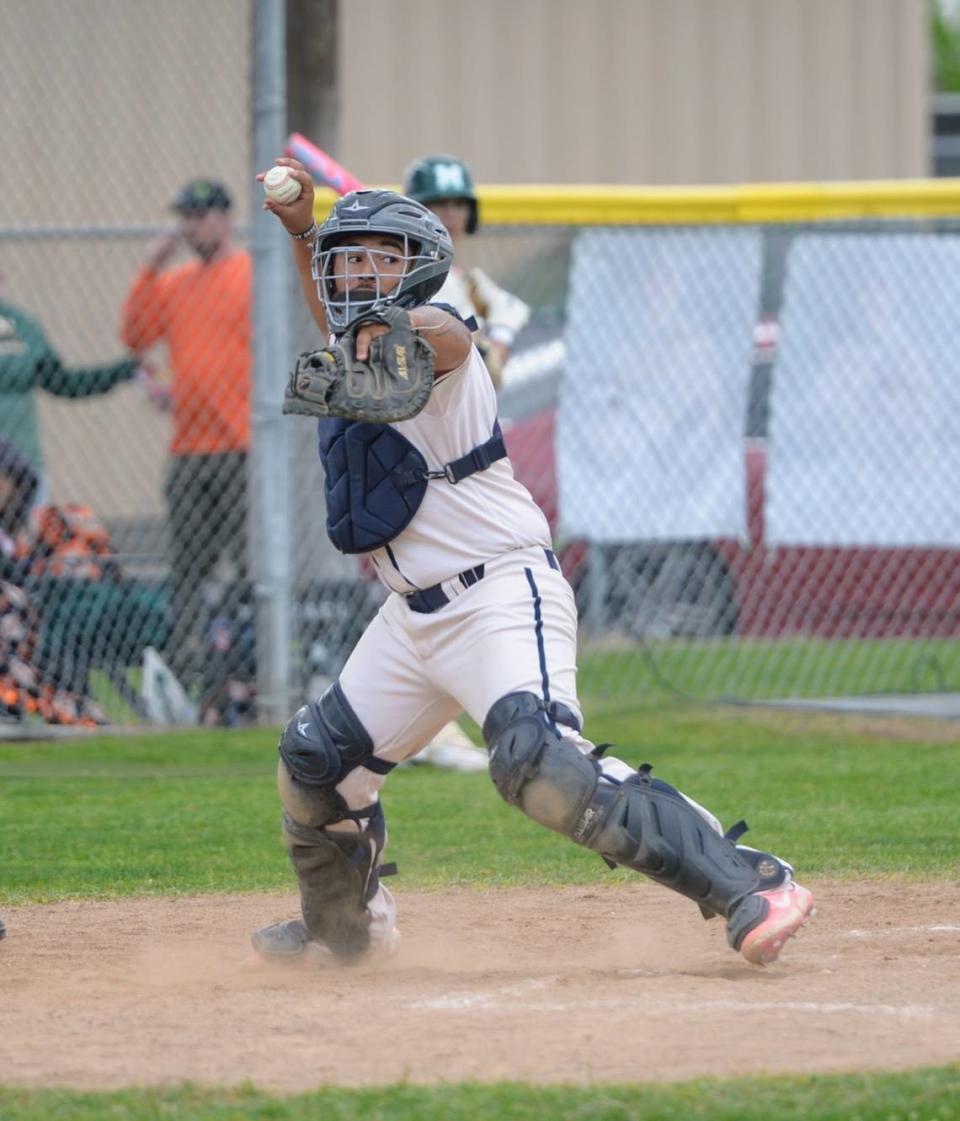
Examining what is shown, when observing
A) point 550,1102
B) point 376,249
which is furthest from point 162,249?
point 550,1102

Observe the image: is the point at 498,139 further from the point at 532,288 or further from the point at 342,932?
the point at 342,932

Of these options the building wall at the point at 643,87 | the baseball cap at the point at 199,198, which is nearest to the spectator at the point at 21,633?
the baseball cap at the point at 199,198

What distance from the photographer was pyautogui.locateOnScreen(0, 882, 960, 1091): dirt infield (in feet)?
12.0

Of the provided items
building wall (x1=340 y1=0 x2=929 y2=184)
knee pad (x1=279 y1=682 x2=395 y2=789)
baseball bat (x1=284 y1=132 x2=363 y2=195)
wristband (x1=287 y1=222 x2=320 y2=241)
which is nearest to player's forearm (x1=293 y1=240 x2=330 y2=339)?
wristband (x1=287 y1=222 x2=320 y2=241)

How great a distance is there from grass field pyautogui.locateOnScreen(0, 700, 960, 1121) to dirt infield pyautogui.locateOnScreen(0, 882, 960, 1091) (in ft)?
0.52

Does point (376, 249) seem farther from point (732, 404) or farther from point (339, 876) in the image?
point (732, 404)

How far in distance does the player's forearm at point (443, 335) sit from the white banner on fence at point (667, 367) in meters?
4.79

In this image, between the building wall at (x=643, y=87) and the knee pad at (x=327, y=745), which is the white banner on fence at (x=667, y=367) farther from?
the building wall at (x=643, y=87)

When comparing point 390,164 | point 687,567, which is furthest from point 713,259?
point 390,164

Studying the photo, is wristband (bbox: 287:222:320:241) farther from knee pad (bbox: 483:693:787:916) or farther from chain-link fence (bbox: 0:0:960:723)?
chain-link fence (bbox: 0:0:960:723)

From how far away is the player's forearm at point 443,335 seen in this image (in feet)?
14.8

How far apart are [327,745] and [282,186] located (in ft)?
4.50

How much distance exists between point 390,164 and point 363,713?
49.6 feet

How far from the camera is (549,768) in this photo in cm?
445
